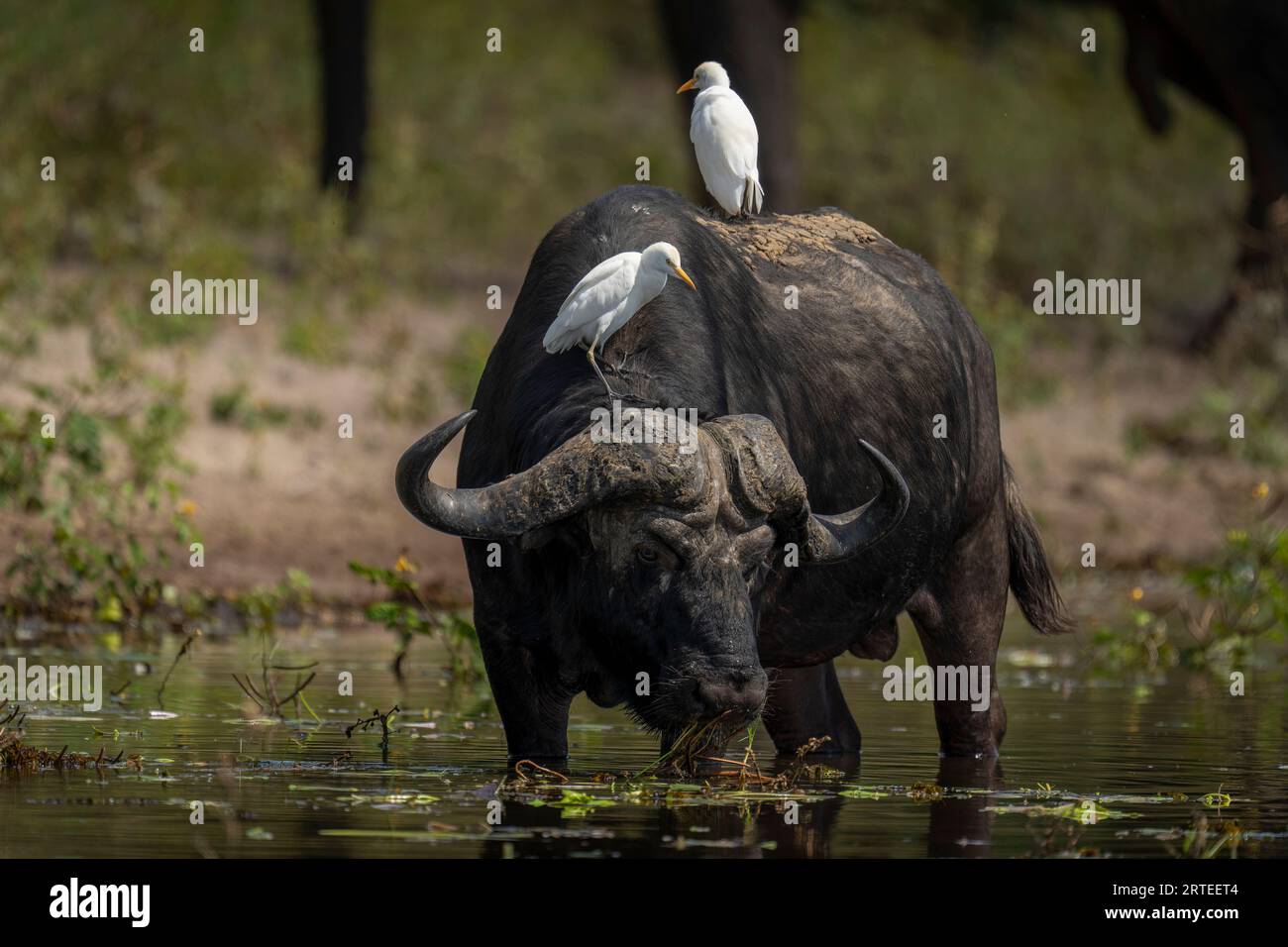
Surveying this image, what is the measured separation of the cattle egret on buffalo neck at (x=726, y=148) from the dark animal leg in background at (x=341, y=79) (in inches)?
454

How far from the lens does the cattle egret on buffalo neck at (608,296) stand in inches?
279

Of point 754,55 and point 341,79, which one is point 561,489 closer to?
point 754,55

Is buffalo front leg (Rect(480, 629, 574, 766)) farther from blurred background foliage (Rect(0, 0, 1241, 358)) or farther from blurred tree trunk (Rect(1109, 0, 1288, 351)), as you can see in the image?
blurred tree trunk (Rect(1109, 0, 1288, 351))

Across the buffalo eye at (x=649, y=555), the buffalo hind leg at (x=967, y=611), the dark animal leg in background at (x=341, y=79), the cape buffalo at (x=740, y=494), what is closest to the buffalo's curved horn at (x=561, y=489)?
the cape buffalo at (x=740, y=494)

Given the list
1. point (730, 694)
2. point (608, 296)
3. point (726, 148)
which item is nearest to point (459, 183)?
point (726, 148)

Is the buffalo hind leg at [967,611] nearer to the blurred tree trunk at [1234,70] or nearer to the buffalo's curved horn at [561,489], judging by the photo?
the buffalo's curved horn at [561,489]

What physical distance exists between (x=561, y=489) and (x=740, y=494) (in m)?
0.53

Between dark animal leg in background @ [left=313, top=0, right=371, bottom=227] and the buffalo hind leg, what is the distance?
11837 millimetres

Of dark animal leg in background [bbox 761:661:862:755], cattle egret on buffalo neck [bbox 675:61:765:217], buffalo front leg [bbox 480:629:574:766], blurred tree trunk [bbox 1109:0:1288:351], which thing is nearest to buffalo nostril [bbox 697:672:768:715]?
buffalo front leg [bbox 480:629:574:766]

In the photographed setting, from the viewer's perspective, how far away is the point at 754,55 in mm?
16891

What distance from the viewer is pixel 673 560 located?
676cm

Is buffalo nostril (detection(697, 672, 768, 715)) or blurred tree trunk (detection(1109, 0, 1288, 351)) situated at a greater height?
blurred tree trunk (detection(1109, 0, 1288, 351))

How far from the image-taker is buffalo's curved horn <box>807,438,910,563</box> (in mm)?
7191

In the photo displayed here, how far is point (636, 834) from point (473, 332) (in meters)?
11.2
